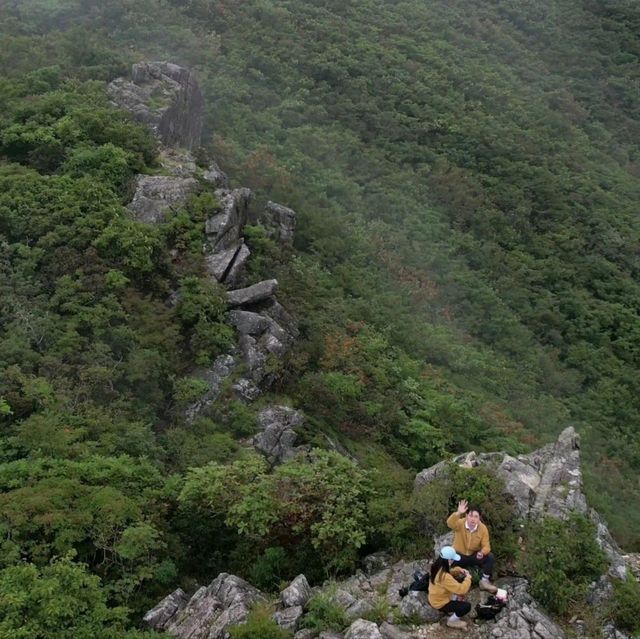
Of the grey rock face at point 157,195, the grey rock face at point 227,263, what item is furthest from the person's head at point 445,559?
the grey rock face at point 157,195

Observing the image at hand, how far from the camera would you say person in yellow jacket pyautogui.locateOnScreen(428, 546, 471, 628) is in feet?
27.3

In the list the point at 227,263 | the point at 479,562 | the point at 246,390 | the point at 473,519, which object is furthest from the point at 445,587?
the point at 227,263

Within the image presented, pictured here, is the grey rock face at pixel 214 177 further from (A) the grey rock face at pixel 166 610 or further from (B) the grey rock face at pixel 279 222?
(A) the grey rock face at pixel 166 610

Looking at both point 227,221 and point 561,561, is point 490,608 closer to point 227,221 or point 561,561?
point 561,561

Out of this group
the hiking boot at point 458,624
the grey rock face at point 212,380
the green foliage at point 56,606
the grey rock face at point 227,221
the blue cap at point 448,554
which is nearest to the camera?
the green foliage at point 56,606

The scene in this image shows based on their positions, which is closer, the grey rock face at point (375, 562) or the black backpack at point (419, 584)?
the black backpack at point (419, 584)

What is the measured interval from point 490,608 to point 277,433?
5.22 metres

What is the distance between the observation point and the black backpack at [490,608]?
8.40 m

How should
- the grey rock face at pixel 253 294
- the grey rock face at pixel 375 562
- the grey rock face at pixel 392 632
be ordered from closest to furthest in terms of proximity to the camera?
the grey rock face at pixel 392 632 < the grey rock face at pixel 375 562 < the grey rock face at pixel 253 294

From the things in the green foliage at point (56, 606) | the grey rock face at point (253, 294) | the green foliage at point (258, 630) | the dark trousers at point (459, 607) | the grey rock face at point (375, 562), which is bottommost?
the grey rock face at point (253, 294)

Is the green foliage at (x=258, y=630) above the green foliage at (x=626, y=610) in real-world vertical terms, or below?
below

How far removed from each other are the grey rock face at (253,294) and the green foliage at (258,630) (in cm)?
791

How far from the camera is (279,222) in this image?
19.9 m

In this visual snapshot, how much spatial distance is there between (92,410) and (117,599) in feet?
11.8
